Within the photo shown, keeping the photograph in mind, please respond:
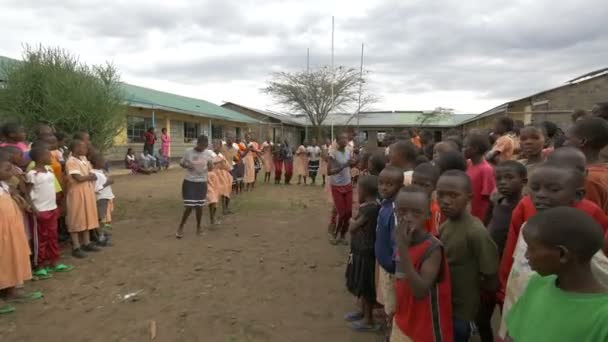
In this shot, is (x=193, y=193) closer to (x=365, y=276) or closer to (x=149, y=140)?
(x=365, y=276)

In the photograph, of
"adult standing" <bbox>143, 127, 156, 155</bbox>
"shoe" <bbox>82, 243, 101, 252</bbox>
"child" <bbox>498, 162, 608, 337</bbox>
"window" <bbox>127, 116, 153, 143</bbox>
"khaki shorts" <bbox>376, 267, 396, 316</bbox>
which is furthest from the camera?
"window" <bbox>127, 116, 153, 143</bbox>

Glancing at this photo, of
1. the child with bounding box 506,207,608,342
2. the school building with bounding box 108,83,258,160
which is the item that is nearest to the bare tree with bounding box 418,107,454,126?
the school building with bounding box 108,83,258,160

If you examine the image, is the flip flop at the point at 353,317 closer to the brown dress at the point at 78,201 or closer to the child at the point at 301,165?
the brown dress at the point at 78,201

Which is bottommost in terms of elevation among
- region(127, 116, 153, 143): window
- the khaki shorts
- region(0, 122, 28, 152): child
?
the khaki shorts

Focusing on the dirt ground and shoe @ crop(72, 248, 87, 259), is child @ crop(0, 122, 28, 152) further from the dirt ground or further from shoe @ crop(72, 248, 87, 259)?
the dirt ground

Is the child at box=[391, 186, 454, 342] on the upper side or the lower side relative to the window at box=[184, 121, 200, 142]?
lower

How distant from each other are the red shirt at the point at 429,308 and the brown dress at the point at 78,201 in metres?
4.63

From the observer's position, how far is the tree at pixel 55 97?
31.2 feet

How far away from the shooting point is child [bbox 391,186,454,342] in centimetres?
197

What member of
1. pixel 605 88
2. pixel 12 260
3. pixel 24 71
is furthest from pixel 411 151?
pixel 605 88

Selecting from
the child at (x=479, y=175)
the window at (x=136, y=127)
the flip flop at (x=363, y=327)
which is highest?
the window at (x=136, y=127)

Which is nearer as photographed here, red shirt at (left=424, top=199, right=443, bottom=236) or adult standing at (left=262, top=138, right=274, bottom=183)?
red shirt at (left=424, top=199, right=443, bottom=236)

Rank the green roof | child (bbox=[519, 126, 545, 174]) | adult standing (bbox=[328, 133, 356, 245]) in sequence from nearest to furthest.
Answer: child (bbox=[519, 126, 545, 174]), adult standing (bbox=[328, 133, 356, 245]), the green roof

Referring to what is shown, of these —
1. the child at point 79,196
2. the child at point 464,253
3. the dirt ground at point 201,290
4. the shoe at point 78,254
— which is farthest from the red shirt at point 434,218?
the shoe at point 78,254
